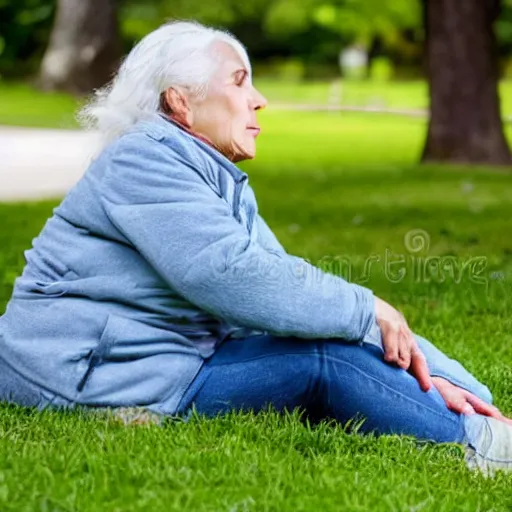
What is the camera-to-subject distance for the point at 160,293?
11.3 ft

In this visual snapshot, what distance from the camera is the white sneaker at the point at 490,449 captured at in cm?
340

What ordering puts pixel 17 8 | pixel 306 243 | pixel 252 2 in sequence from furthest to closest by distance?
1. pixel 252 2
2. pixel 17 8
3. pixel 306 243

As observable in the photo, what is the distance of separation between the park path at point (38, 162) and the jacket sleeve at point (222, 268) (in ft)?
21.3

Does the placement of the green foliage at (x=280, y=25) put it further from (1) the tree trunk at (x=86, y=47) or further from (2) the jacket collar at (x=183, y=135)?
(2) the jacket collar at (x=183, y=135)

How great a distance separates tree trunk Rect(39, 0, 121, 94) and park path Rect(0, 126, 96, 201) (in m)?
8.16

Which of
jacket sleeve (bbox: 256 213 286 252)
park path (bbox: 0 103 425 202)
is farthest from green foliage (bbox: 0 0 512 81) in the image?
jacket sleeve (bbox: 256 213 286 252)

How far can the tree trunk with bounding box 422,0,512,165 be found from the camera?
14453 mm

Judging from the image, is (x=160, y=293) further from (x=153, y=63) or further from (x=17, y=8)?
(x=17, y=8)

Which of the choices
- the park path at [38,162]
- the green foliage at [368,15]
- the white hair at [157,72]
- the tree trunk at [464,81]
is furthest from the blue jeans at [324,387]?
the green foliage at [368,15]

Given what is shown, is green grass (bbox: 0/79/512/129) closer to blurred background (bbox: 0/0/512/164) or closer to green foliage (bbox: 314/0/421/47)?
blurred background (bbox: 0/0/512/164)

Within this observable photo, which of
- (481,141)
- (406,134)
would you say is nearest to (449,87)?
(481,141)

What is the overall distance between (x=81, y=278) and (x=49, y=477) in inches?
27.0

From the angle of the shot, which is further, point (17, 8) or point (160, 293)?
point (17, 8)

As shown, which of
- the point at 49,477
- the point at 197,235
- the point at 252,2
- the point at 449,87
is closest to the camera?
the point at 49,477
